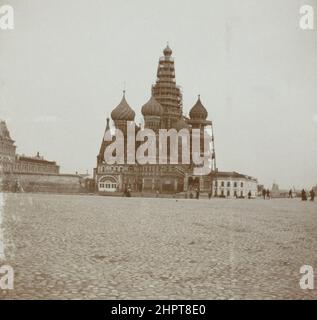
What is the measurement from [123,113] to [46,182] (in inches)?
588

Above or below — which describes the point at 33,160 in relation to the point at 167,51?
below

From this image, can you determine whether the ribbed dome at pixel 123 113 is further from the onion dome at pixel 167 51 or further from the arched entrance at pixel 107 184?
the onion dome at pixel 167 51

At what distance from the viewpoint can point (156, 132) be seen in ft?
214

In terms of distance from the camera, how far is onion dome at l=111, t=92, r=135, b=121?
65938 mm

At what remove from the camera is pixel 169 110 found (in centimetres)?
6725

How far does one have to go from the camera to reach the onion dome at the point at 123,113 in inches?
2596

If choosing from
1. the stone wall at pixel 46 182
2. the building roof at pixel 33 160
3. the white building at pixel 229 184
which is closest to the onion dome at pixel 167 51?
the white building at pixel 229 184

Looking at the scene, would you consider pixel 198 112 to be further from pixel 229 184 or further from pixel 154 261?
pixel 154 261

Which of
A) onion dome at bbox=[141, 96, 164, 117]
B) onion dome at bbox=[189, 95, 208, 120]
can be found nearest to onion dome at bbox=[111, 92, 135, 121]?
onion dome at bbox=[141, 96, 164, 117]

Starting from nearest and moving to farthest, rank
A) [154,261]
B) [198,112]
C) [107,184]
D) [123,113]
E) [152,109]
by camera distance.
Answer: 1. [154,261]
2. [107,184]
3. [152,109]
4. [123,113]
5. [198,112]

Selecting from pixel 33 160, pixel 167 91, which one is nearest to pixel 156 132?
pixel 167 91

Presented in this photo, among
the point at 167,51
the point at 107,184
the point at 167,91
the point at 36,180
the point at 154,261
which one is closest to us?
the point at 154,261

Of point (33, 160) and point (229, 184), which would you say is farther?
point (33, 160)
